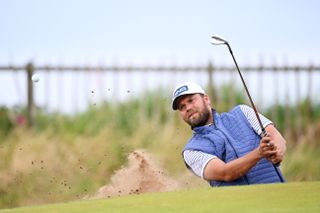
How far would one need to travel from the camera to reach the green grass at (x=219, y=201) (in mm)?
4703

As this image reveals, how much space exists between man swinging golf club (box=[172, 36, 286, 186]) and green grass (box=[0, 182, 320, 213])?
0.49 m

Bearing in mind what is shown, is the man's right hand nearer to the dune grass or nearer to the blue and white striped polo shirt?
the blue and white striped polo shirt

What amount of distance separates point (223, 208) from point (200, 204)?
26cm

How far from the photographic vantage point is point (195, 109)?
261 inches

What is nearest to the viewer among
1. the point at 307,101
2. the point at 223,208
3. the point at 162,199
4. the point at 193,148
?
the point at 223,208

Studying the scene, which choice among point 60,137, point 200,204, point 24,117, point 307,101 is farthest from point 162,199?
point 307,101

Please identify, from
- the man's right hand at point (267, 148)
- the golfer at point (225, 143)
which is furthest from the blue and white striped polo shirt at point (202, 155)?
the man's right hand at point (267, 148)

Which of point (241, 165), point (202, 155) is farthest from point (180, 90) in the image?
point (241, 165)

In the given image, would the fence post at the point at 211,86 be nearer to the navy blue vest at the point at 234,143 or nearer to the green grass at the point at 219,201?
the navy blue vest at the point at 234,143

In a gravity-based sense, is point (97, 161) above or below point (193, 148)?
below

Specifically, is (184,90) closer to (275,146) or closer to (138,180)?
(275,146)

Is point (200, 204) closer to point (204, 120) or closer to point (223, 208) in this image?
point (223, 208)

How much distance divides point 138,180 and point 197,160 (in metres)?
1.95

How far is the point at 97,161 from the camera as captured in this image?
34.2 ft
